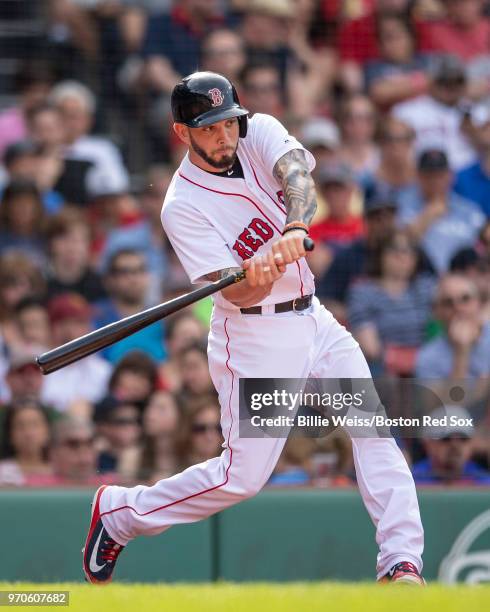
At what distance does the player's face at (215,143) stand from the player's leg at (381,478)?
2.21ft

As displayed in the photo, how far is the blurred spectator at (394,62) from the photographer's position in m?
8.38

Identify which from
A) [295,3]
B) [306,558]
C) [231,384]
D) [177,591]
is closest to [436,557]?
[306,558]

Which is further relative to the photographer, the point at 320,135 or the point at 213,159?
the point at 320,135

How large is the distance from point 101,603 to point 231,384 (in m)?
1.23

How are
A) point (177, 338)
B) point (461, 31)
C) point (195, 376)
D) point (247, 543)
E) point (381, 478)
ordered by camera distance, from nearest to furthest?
point (381, 478)
point (247, 543)
point (195, 376)
point (177, 338)
point (461, 31)

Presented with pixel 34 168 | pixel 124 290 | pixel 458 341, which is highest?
pixel 34 168

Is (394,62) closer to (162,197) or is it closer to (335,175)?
(335,175)

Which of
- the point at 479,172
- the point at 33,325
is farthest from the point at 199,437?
the point at 479,172

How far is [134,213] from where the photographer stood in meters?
7.92

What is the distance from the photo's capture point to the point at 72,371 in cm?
711

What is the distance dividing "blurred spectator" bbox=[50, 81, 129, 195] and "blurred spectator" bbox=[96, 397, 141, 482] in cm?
187

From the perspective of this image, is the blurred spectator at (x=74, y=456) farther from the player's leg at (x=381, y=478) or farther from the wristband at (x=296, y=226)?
the wristband at (x=296, y=226)

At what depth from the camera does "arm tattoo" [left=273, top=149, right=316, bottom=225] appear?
174 inches

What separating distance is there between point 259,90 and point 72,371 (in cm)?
223
